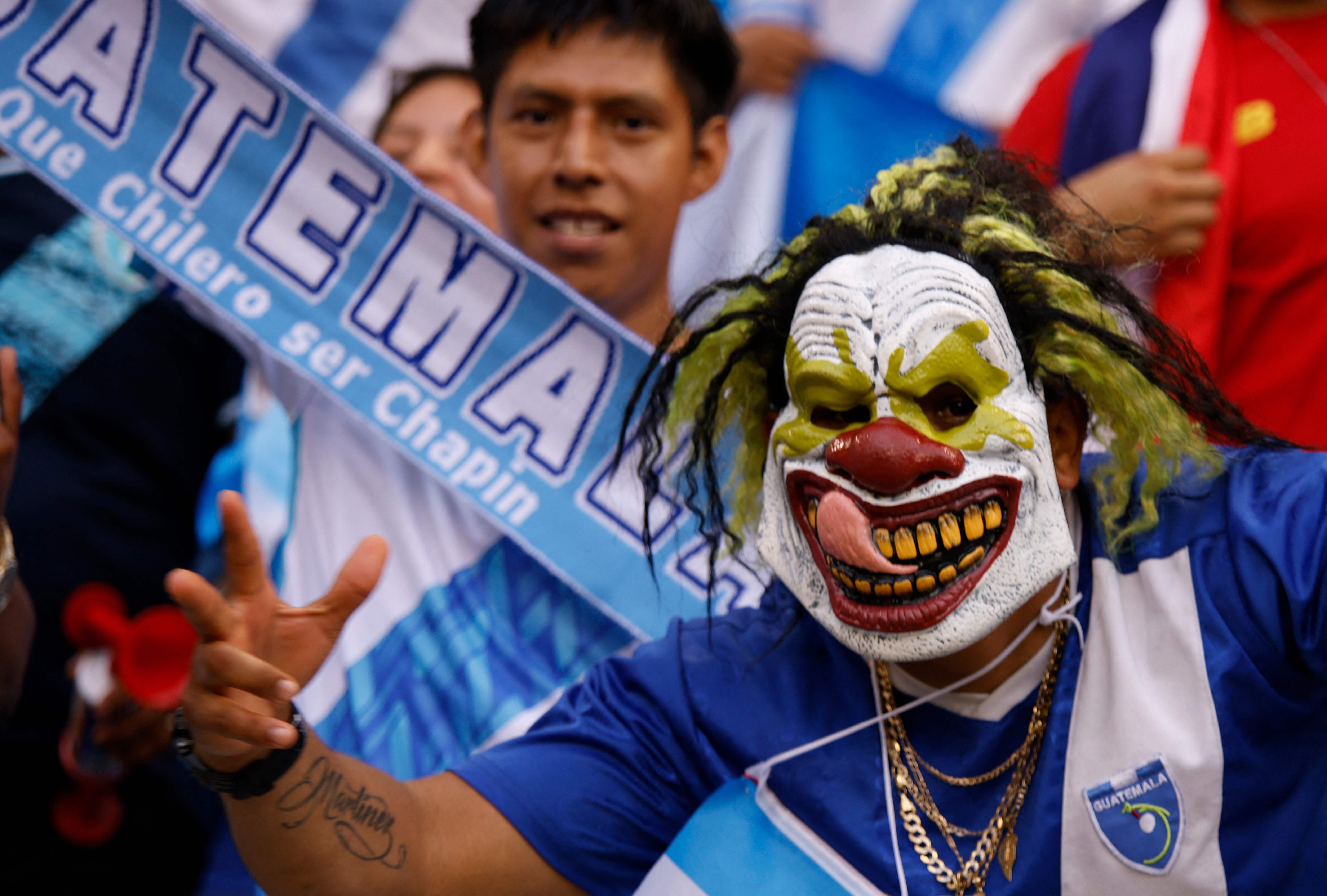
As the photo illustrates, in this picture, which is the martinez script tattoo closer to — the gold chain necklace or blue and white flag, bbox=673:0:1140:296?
the gold chain necklace

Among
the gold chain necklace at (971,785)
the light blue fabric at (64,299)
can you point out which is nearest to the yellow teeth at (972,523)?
the gold chain necklace at (971,785)

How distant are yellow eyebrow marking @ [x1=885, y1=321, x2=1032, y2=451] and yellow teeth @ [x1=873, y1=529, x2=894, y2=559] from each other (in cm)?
14

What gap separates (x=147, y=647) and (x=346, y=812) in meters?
0.68

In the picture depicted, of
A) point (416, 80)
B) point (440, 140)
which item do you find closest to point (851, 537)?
→ point (440, 140)

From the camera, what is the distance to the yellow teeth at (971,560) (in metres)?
1.73

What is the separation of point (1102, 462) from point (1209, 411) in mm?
162

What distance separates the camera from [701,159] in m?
2.96

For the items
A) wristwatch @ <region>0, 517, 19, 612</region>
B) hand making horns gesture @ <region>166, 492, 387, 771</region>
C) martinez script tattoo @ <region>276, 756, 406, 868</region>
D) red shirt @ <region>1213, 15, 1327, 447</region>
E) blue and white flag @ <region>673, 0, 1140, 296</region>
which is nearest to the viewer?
hand making horns gesture @ <region>166, 492, 387, 771</region>

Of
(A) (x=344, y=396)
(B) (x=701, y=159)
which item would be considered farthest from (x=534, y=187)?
(A) (x=344, y=396)

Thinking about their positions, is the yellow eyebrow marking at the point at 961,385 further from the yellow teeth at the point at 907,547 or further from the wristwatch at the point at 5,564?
the wristwatch at the point at 5,564

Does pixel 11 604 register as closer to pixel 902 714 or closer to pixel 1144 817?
pixel 902 714

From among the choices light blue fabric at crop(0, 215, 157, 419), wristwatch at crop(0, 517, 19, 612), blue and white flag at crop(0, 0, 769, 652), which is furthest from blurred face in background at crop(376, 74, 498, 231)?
wristwatch at crop(0, 517, 19, 612)

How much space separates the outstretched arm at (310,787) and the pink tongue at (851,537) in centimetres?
55

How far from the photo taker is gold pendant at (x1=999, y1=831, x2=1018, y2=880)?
68.9 inches
